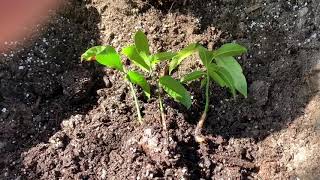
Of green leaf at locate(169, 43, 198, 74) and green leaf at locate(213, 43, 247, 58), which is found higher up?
green leaf at locate(169, 43, 198, 74)

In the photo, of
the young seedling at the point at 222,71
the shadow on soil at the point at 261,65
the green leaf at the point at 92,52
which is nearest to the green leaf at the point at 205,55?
the young seedling at the point at 222,71

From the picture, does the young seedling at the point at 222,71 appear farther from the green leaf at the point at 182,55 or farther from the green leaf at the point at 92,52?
the green leaf at the point at 92,52

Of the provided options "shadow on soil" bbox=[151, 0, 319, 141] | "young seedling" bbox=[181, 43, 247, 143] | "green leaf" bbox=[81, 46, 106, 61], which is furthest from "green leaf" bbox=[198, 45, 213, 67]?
"green leaf" bbox=[81, 46, 106, 61]

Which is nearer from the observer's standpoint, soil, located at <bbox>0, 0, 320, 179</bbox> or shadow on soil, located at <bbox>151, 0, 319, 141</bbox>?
soil, located at <bbox>0, 0, 320, 179</bbox>

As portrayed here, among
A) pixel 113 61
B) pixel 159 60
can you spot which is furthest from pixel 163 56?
pixel 113 61

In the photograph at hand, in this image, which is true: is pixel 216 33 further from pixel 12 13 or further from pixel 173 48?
pixel 12 13

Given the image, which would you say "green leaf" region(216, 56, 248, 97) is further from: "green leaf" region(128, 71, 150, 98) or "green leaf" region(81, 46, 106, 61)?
"green leaf" region(81, 46, 106, 61)
